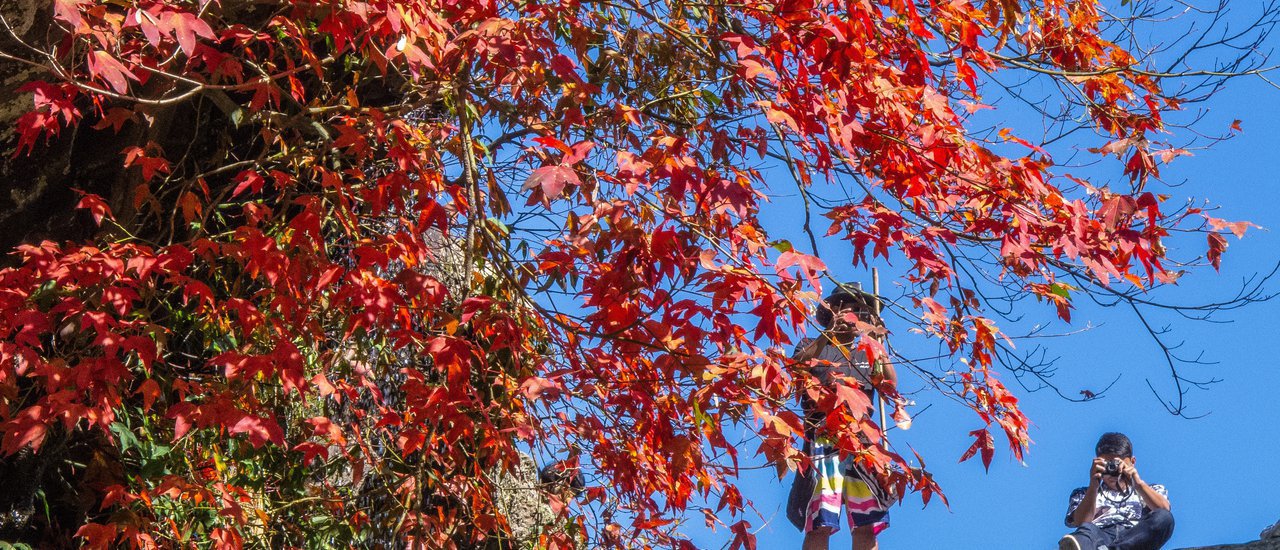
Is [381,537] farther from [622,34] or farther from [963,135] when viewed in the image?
[963,135]

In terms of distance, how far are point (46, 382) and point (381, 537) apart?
1.59m

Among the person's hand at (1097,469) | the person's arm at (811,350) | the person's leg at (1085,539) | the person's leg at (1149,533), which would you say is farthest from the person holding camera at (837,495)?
the person's leg at (1149,533)

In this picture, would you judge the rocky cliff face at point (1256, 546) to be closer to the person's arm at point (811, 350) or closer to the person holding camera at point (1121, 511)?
the person holding camera at point (1121, 511)

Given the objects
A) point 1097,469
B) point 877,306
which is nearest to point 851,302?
point 877,306

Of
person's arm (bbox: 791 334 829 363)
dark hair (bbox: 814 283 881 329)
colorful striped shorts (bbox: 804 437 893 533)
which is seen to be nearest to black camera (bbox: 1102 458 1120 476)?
colorful striped shorts (bbox: 804 437 893 533)

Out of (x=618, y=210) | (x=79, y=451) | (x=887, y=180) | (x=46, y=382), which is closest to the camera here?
(x=618, y=210)

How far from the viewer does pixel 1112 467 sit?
491cm

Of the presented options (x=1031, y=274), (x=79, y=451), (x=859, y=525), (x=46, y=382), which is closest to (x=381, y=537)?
(x=79, y=451)

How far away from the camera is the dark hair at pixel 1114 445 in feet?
15.9

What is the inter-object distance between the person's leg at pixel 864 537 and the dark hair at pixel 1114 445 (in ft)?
3.82

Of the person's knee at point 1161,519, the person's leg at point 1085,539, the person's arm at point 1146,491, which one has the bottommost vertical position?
the person's leg at point 1085,539

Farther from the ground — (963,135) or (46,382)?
(963,135)

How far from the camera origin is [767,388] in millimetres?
3432

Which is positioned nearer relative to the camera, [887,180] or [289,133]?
[887,180]
